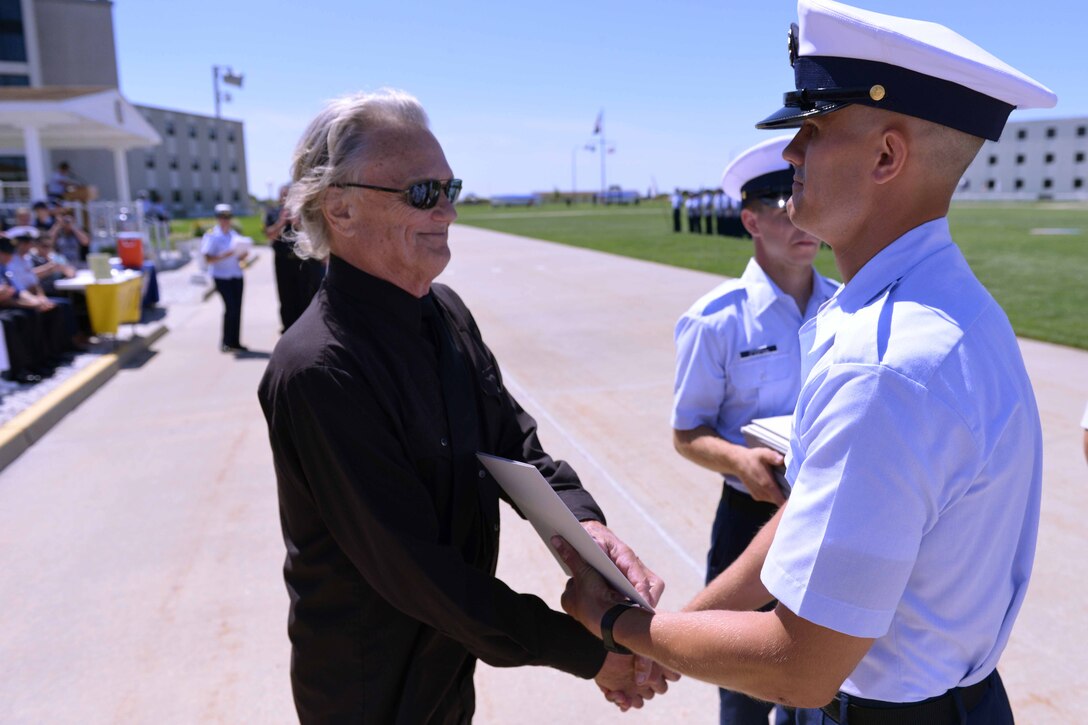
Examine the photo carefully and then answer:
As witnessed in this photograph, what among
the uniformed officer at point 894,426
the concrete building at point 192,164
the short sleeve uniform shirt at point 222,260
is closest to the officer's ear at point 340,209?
the uniformed officer at point 894,426

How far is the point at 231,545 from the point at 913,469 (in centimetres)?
439

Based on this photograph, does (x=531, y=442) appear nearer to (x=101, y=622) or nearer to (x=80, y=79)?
(x=101, y=622)

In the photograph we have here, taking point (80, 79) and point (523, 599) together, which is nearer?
point (523, 599)

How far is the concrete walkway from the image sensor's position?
3.26m

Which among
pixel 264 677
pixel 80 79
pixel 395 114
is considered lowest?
pixel 264 677

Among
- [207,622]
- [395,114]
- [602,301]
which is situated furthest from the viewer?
[602,301]

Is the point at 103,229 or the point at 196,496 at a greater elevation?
the point at 103,229

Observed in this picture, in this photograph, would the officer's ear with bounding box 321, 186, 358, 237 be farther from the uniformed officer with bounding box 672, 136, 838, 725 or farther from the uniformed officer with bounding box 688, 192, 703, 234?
the uniformed officer with bounding box 688, 192, 703, 234

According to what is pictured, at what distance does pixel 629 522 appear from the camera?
4.80 m

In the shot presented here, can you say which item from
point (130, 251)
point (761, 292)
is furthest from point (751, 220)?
point (130, 251)

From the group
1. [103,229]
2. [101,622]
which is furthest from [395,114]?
[103,229]

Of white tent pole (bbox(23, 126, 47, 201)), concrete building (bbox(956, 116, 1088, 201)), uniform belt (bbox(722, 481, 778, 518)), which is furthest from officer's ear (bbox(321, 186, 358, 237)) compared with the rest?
concrete building (bbox(956, 116, 1088, 201))

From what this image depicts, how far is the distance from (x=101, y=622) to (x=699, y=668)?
3.55 m

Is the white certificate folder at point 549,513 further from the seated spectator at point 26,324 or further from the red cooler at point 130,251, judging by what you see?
the red cooler at point 130,251
